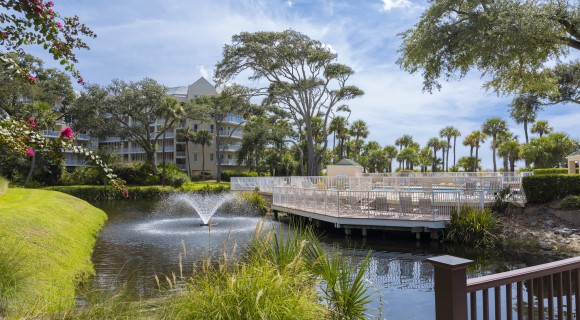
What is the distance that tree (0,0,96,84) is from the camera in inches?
134

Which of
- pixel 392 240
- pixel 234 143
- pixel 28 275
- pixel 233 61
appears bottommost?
pixel 392 240

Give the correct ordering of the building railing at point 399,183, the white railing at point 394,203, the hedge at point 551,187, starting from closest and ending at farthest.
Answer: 1. the white railing at point 394,203
2. the hedge at point 551,187
3. the building railing at point 399,183

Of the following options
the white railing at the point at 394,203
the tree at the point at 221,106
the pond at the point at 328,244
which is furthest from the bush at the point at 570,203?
the tree at the point at 221,106

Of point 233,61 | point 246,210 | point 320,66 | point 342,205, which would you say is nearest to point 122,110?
point 233,61

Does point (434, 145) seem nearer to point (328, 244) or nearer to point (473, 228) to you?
point (473, 228)

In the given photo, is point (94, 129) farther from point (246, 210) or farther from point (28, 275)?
point (28, 275)

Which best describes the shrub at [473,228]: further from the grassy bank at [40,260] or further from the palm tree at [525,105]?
the palm tree at [525,105]

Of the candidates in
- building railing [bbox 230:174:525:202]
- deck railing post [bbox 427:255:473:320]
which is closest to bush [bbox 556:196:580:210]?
building railing [bbox 230:174:525:202]

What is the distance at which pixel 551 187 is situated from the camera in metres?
14.8

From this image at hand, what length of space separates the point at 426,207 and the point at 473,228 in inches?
68.7

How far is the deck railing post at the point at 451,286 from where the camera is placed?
2721 millimetres

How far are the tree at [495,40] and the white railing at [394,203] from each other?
4670 mm

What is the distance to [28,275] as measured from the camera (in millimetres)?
6078

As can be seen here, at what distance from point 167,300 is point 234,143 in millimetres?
59223
